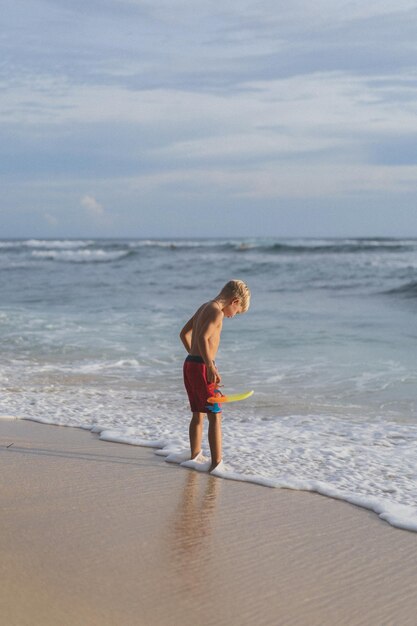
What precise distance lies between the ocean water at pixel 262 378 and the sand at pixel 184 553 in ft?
1.26

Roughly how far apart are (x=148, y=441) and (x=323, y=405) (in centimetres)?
223

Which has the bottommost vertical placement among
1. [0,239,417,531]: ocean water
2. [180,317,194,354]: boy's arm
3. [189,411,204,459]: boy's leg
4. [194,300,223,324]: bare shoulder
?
[0,239,417,531]: ocean water

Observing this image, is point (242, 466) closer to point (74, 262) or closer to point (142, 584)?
point (142, 584)

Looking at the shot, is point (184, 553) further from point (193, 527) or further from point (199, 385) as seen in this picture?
point (199, 385)

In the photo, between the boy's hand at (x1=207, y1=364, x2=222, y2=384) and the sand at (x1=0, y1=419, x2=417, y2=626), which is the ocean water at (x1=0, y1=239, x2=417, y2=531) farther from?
the boy's hand at (x1=207, y1=364, x2=222, y2=384)

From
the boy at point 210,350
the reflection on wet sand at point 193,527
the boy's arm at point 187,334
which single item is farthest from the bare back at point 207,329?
the reflection on wet sand at point 193,527

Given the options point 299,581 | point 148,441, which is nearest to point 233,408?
point 148,441

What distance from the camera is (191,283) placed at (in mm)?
24547

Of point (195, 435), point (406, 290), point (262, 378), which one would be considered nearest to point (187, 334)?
point (195, 435)

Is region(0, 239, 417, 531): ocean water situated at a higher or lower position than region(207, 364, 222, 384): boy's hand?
lower

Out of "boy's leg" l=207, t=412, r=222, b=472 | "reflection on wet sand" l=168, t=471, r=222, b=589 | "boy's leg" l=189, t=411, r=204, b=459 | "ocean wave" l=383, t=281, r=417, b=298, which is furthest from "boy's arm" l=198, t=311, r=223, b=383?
"ocean wave" l=383, t=281, r=417, b=298

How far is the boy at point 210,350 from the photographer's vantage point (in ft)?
15.8

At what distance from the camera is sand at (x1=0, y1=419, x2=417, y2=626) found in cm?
306

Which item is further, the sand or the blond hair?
the blond hair
